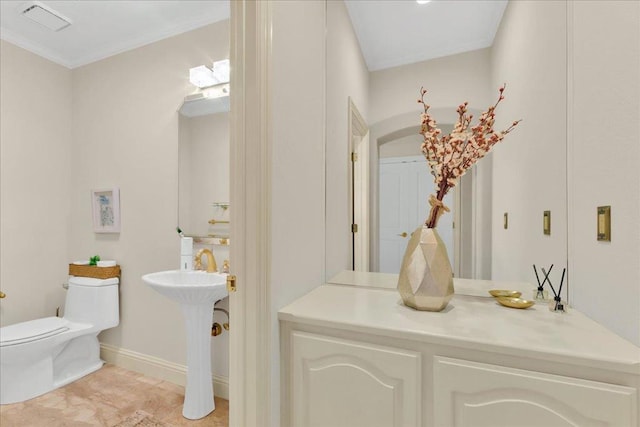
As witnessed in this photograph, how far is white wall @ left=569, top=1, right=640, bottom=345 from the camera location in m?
0.76

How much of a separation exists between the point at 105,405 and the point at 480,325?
7.55 ft

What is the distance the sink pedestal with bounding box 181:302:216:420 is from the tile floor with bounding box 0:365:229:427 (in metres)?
0.07

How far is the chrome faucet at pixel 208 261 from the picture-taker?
2049 millimetres

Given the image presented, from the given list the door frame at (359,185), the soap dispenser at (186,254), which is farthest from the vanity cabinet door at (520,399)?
the soap dispenser at (186,254)

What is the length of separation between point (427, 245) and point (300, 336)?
1.78 ft

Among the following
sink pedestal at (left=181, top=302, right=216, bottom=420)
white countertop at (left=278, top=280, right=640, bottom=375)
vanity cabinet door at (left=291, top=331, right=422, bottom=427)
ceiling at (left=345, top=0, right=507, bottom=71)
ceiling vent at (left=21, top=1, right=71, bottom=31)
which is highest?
ceiling vent at (left=21, top=1, right=71, bottom=31)

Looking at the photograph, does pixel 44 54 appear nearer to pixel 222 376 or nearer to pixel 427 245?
pixel 222 376

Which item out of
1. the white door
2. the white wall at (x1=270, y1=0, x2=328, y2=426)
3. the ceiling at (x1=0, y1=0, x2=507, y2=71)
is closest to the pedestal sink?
the white wall at (x1=270, y1=0, x2=328, y2=426)

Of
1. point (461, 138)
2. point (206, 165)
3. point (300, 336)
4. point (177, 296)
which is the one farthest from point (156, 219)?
point (461, 138)

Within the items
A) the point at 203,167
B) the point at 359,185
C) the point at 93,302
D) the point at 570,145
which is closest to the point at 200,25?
the point at 203,167

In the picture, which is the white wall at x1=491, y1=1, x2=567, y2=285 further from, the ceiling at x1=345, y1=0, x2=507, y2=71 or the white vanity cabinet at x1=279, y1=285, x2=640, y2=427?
the white vanity cabinet at x1=279, y1=285, x2=640, y2=427

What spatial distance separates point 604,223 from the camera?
87cm

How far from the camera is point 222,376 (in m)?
2.04

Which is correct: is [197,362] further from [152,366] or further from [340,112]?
[340,112]
